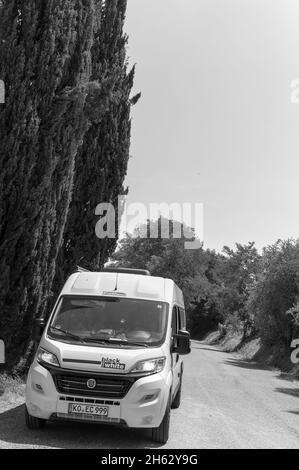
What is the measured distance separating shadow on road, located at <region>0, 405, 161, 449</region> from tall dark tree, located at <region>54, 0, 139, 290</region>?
7101 mm

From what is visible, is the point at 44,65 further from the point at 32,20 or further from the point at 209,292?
the point at 209,292

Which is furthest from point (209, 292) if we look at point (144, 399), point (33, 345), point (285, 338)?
point (144, 399)

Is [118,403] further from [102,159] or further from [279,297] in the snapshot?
[279,297]

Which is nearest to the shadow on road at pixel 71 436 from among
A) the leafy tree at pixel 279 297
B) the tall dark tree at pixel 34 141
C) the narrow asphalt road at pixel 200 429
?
the narrow asphalt road at pixel 200 429

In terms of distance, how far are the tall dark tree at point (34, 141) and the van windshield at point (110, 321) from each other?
7.60 ft

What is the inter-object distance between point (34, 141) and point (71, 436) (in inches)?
229

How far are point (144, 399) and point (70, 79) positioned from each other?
7908 millimetres

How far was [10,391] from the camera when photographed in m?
10.6

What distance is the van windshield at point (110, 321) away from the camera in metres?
8.00

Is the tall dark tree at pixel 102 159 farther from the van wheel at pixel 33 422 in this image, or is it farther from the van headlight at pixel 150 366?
the van headlight at pixel 150 366

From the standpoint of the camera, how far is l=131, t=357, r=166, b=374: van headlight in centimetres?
735

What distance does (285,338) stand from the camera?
3347cm

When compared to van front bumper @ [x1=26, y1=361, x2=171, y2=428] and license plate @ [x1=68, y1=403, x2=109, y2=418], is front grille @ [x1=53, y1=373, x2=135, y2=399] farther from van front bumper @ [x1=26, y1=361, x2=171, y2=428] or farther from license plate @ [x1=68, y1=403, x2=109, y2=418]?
license plate @ [x1=68, y1=403, x2=109, y2=418]

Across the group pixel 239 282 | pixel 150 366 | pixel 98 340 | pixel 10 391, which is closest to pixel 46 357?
pixel 98 340
